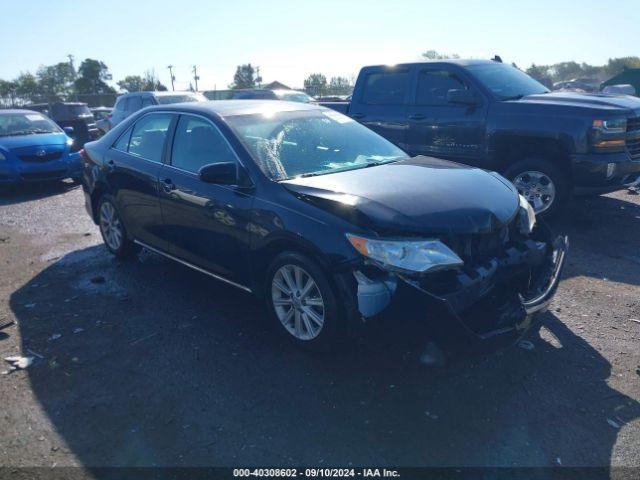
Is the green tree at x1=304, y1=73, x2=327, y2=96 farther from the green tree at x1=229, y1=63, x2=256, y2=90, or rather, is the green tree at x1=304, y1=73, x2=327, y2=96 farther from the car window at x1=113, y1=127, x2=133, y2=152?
the car window at x1=113, y1=127, x2=133, y2=152

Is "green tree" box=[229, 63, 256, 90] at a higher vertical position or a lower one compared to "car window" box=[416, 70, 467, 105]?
higher

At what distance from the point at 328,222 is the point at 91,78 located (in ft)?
229

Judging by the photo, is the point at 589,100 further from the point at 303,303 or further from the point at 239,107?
the point at 303,303

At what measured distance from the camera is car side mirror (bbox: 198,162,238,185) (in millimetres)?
3791

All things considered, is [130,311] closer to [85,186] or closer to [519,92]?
[85,186]

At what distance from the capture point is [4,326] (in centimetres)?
433

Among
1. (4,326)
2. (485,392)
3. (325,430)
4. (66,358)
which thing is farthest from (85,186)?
(485,392)

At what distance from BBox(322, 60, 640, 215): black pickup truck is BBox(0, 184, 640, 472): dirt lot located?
1989 mm

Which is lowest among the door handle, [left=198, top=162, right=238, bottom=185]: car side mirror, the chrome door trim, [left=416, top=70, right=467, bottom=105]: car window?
the chrome door trim

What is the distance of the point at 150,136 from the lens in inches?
199

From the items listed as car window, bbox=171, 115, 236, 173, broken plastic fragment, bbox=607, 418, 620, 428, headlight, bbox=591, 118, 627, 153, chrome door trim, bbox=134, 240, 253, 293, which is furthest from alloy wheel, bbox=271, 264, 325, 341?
headlight, bbox=591, 118, 627, 153

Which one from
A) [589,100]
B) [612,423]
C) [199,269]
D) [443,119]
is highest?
[589,100]

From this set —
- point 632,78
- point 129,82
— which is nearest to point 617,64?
point 632,78

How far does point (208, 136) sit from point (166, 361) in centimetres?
190
